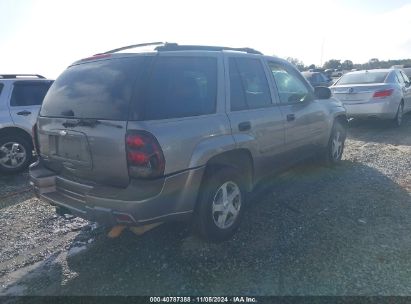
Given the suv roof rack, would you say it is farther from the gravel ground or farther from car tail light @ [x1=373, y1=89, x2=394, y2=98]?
car tail light @ [x1=373, y1=89, x2=394, y2=98]

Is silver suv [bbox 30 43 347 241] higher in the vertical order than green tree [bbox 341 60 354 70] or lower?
lower

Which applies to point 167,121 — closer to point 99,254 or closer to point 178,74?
point 178,74

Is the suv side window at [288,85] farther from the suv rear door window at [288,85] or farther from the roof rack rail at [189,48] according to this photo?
the roof rack rail at [189,48]

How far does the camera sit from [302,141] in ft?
15.4

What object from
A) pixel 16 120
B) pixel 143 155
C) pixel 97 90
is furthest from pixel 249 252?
pixel 16 120

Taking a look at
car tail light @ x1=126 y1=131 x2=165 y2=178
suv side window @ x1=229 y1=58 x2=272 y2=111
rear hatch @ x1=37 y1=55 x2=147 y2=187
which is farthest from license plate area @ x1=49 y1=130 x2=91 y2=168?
suv side window @ x1=229 y1=58 x2=272 y2=111

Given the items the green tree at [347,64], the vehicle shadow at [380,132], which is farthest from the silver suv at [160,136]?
the green tree at [347,64]

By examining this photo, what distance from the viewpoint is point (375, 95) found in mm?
8750

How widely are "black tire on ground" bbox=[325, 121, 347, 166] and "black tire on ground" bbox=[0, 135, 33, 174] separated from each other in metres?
5.51

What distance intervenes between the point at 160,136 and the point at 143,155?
8.1 inches

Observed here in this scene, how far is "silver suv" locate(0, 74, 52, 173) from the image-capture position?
20.5ft

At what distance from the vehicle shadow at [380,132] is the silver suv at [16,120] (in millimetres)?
7479

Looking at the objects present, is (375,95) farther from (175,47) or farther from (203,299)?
(203,299)

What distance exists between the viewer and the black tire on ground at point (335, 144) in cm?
567
